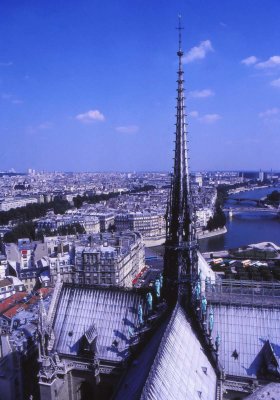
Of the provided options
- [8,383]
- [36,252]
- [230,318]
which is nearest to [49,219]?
[36,252]

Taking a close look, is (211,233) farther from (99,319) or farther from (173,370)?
(173,370)

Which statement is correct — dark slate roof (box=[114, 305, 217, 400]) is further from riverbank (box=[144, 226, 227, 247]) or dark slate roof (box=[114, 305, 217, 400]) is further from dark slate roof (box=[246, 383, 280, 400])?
riverbank (box=[144, 226, 227, 247])

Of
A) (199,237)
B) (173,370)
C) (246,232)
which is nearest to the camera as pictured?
(173,370)

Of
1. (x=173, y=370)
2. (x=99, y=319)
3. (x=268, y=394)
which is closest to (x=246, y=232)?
(x=99, y=319)

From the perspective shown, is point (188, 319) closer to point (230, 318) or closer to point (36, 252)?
point (230, 318)

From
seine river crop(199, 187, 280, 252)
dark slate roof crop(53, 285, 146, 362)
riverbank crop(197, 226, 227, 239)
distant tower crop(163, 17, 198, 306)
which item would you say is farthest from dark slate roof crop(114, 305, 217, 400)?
riverbank crop(197, 226, 227, 239)

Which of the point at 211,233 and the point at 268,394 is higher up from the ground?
the point at 268,394

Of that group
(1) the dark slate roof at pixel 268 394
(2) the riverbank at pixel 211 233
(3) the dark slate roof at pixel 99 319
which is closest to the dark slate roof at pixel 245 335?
(1) the dark slate roof at pixel 268 394
